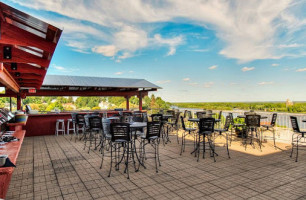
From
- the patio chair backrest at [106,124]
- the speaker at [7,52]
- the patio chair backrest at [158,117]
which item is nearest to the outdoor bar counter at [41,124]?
the patio chair backrest at [158,117]

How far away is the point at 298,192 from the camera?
300cm

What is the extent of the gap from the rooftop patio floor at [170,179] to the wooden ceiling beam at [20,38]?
86.0 inches

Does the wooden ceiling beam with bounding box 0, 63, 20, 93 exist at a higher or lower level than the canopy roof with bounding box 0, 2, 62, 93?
lower

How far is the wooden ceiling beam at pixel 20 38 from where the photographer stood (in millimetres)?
2473

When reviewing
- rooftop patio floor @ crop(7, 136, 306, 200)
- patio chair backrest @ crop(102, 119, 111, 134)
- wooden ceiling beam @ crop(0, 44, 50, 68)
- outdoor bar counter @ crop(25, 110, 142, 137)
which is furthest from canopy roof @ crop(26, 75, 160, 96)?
wooden ceiling beam @ crop(0, 44, 50, 68)

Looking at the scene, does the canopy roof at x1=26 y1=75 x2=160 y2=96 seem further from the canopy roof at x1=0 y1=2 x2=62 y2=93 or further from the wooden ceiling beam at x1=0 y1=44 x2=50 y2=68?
the canopy roof at x1=0 y1=2 x2=62 y2=93

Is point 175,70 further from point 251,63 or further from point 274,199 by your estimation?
point 274,199

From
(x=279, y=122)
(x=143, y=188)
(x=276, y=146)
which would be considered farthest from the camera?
(x=279, y=122)

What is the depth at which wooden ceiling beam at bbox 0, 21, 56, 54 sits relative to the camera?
247 cm

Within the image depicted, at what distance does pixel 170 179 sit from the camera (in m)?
3.60

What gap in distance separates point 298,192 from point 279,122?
19.8 feet

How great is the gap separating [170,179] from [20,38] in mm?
3148

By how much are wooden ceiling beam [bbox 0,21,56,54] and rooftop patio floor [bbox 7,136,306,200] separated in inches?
86.0

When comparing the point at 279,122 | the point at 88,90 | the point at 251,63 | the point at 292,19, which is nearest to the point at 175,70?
the point at 251,63
